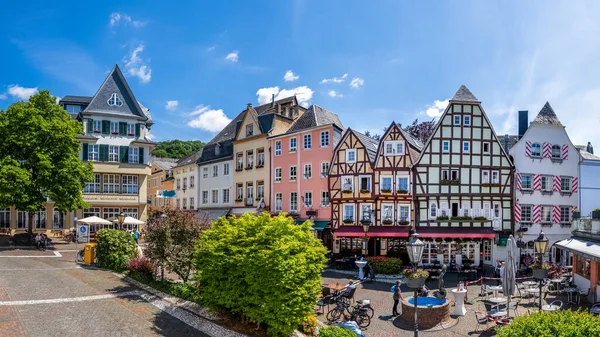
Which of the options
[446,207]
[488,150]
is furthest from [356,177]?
[488,150]

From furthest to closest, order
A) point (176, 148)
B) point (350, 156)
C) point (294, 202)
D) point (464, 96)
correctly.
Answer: point (176, 148) < point (294, 202) < point (350, 156) < point (464, 96)

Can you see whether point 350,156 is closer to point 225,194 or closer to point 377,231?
point 377,231

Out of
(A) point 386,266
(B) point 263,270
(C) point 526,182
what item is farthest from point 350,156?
(B) point 263,270

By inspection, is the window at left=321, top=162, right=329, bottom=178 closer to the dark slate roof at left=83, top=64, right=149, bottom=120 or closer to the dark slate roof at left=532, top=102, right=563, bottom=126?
the dark slate roof at left=532, top=102, right=563, bottom=126

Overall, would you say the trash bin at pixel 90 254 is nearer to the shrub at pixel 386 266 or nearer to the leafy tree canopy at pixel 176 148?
the shrub at pixel 386 266

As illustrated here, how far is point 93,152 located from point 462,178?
34.1m

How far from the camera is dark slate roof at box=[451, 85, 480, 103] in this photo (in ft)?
106

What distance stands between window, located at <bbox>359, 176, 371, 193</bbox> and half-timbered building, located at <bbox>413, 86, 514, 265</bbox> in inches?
136

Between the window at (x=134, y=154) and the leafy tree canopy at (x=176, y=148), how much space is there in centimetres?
5731

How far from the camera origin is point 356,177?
1332 inches

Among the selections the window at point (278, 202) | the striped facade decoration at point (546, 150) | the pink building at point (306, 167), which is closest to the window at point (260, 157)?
the pink building at point (306, 167)

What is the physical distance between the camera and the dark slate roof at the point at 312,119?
38.2m

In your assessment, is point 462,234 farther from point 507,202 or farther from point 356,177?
point 356,177

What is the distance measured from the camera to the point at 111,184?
43375 millimetres
